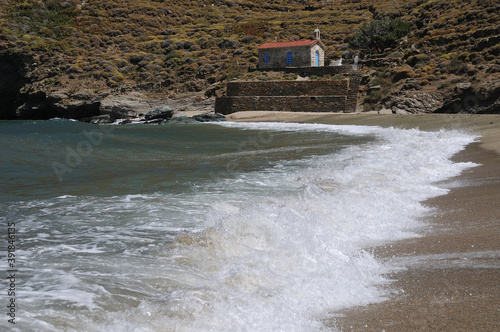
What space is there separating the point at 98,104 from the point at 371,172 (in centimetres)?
3869

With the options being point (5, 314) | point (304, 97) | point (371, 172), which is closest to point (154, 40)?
point (304, 97)

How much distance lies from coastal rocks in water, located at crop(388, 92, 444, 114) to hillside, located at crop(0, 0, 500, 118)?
336 millimetres

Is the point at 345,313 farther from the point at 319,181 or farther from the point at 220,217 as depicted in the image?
the point at 319,181

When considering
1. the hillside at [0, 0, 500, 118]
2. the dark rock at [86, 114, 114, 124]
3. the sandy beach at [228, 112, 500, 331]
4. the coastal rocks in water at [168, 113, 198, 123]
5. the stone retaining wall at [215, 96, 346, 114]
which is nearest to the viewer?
the sandy beach at [228, 112, 500, 331]

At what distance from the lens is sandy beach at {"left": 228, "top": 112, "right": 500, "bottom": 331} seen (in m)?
3.06

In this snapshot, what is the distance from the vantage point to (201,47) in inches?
2266

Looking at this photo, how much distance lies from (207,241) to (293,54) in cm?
4300

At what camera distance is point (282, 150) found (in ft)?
52.0

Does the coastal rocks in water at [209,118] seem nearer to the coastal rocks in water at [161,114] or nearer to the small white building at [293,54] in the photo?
the coastal rocks in water at [161,114]

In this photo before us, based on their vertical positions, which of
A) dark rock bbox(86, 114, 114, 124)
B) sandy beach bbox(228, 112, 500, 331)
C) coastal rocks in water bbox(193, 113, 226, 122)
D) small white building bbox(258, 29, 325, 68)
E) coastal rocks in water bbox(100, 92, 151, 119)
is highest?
small white building bbox(258, 29, 325, 68)

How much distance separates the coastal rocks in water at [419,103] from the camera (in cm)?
2994

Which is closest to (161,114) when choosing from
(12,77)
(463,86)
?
(12,77)

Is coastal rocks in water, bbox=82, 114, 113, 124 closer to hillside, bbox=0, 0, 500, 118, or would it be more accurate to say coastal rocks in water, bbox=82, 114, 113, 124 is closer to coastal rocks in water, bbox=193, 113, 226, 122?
hillside, bbox=0, 0, 500, 118

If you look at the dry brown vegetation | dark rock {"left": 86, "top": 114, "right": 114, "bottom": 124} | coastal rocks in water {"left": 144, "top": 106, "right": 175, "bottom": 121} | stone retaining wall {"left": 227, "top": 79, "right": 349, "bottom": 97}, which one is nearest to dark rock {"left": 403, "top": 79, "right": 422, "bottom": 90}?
the dry brown vegetation
